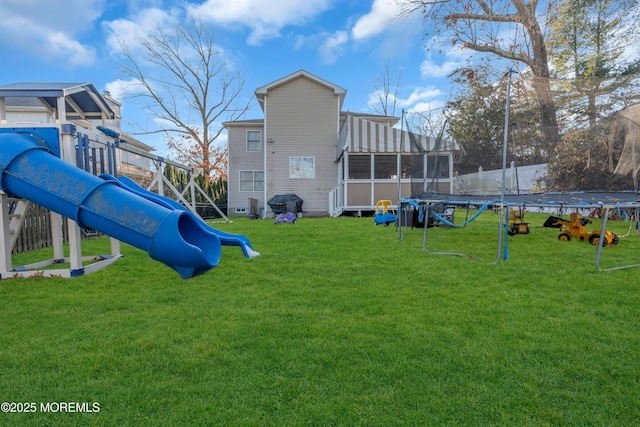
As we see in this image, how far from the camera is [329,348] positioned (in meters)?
2.19

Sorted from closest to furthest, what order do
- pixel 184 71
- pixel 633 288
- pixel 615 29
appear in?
1. pixel 633 288
2. pixel 615 29
3. pixel 184 71

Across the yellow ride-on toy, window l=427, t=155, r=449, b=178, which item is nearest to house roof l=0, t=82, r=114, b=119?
window l=427, t=155, r=449, b=178

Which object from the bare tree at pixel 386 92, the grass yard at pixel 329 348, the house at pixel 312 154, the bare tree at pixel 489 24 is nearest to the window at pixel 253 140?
the house at pixel 312 154

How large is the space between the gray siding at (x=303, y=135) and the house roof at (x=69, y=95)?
10154mm

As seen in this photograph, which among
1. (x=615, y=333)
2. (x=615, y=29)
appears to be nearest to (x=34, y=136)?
(x=615, y=333)

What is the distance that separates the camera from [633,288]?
3463mm

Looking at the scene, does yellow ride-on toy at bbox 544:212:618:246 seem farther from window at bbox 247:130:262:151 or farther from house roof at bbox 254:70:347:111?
window at bbox 247:130:262:151

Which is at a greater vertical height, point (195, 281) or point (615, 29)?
point (615, 29)

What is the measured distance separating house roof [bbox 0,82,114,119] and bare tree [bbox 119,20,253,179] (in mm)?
20105

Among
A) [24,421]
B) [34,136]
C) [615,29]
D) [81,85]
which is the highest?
[615,29]

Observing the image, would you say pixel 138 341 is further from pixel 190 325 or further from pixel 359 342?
pixel 359 342

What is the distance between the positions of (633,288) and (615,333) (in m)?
1.55

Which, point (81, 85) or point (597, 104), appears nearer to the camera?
point (81, 85)

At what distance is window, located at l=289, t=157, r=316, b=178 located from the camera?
1642 centimetres
